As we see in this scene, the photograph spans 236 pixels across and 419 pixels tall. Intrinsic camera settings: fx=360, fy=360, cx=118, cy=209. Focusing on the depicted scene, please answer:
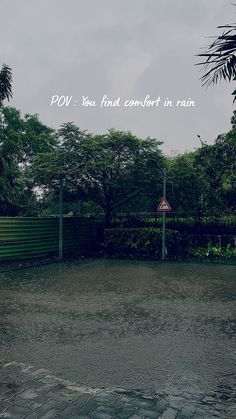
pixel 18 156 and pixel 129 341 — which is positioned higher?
pixel 18 156

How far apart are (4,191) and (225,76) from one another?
15.5 meters

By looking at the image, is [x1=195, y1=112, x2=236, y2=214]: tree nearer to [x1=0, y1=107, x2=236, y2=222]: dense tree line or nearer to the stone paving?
[x1=0, y1=107, x2=236, y2=222]: dense tree line

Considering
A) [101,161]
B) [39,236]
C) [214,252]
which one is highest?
[101,161]

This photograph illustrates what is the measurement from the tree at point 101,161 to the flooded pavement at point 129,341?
24.3 ft

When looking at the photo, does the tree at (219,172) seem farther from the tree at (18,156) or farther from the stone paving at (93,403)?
the stone paving at (93,403)

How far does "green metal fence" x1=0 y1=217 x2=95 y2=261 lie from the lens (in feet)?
44.9

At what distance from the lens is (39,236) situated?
1529cm

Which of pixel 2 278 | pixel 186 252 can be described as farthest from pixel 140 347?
pixel 186 252

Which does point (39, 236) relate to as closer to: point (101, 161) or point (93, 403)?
point (101, 161)

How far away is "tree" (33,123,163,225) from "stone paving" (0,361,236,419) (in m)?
13.2

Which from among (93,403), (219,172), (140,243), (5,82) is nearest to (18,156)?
(5,82)

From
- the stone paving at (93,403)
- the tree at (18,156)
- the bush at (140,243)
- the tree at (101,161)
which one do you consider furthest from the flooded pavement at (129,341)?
the tree at (18,156)

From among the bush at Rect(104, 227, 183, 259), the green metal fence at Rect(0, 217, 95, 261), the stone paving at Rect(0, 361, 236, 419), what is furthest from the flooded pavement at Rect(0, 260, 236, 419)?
the bush at Rect(104, 227, 183, 259)

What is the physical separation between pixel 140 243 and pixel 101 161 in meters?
4.25
